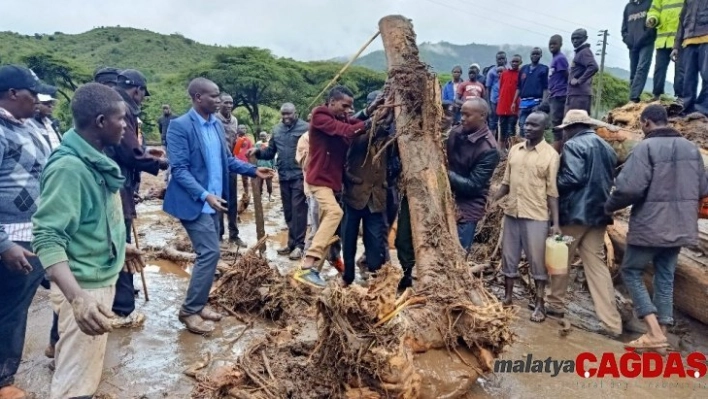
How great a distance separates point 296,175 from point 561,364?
A: 13.8ft

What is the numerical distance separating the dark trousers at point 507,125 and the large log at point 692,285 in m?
5.42

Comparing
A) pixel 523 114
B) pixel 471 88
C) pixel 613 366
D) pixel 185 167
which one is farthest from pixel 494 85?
pixel 185 167

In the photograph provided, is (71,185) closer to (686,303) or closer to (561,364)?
(561,364)

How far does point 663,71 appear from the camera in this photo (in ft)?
25.5

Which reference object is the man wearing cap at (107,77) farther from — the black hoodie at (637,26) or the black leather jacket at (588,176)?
the black hoodie at (637,26)

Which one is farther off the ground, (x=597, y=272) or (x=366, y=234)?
(x=366, y=234)

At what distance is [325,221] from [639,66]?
6497 mm

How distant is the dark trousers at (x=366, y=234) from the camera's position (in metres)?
5.01

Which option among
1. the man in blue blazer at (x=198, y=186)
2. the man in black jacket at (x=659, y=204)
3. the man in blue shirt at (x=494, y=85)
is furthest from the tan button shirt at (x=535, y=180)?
the man in blue shirt at (x=494, y=85)

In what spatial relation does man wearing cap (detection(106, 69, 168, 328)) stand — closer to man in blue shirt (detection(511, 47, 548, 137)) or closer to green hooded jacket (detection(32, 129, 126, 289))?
green hooded jacket (detection(32, 129, 126, 289))

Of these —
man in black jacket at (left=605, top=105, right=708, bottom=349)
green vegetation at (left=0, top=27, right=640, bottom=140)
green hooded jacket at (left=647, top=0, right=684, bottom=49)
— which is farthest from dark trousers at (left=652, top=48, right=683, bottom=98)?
green vegetation at (left=0, top=27, right=640, bottom=140)

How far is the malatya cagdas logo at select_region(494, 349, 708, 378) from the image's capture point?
12.2ft

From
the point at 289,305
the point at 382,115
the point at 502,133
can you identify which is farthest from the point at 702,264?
the point at 502,133

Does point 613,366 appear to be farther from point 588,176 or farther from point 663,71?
point 663,71
